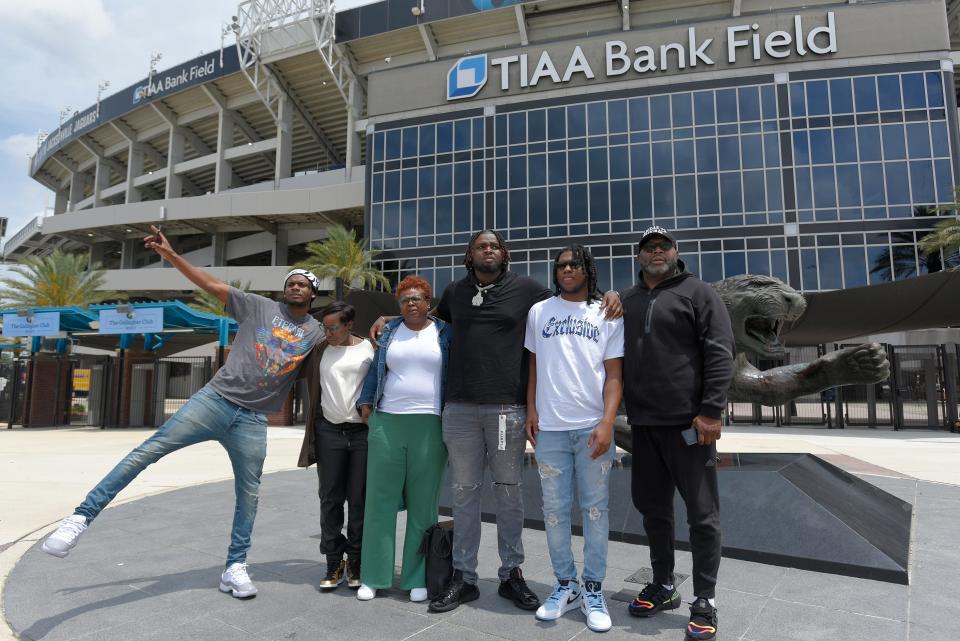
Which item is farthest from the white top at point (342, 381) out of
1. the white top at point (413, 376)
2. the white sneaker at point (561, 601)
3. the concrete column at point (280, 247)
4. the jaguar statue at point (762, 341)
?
the concrete column at point (280, 247)

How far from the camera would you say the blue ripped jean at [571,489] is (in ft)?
9.45

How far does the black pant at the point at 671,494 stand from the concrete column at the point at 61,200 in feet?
212

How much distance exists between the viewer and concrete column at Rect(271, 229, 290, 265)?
38.7 meters

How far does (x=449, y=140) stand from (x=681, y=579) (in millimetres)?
27906

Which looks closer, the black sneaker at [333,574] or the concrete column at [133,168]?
the black sneaker at [333,574]

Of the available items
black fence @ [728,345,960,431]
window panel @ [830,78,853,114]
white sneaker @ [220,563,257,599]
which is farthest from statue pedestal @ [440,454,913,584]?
window panel @ [830,78,853,114]

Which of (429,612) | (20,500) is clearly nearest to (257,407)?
(429,612)

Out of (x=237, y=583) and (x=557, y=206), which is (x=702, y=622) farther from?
(x=557, y=206)

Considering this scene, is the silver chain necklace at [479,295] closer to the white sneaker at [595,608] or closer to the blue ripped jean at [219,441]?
the blue ripped jean at [219,441]

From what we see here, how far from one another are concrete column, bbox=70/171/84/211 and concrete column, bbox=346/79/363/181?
30.8 meters

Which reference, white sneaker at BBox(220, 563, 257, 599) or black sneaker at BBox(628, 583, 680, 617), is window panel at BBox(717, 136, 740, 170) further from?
white sneaker at BBox(220, 563, 257, 599)

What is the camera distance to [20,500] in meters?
6.40

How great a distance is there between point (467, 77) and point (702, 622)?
29.5 metres

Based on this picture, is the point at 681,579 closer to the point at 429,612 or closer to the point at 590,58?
the point at 429,612
